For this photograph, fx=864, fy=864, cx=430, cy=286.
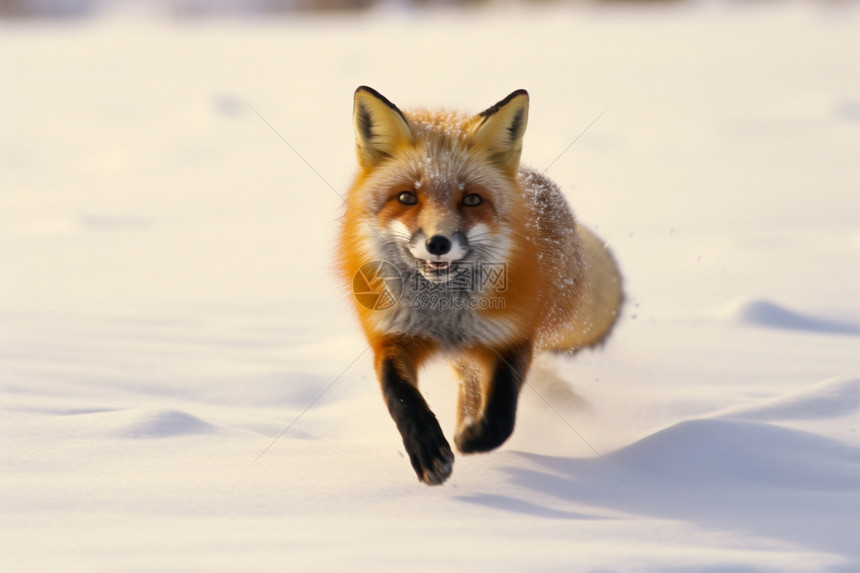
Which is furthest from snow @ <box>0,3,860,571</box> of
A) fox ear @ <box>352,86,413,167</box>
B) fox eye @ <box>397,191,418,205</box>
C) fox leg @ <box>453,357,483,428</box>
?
fox ear @ <box>352,86,413,167</box>

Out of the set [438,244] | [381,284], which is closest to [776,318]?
[381,284]

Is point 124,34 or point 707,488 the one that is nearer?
point 707,488

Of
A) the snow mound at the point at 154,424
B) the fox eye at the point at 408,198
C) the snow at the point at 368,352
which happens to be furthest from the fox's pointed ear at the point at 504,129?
the snow mound at the point at 154,424

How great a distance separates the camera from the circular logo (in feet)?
10.9

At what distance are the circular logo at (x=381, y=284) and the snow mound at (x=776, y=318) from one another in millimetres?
2920

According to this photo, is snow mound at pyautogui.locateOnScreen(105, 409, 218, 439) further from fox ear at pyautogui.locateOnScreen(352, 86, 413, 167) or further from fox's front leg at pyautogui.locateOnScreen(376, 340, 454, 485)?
fox ear at pyautogui.locateOnScreen(352, 86, 413, 167)

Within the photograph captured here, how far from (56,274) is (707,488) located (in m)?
5.35

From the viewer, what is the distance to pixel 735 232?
7785 mm

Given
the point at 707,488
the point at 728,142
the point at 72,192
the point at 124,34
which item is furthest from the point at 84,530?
the point at 124,34

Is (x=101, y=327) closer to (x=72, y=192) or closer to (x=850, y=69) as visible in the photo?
(x=72, y=192)

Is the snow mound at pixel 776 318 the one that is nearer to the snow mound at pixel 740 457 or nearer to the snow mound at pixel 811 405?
the snow mound at pixel 811 405

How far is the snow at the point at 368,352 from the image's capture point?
2.58 m

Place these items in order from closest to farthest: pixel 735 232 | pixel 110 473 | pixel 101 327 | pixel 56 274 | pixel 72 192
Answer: pixel 110 473
pixel 101 327
pixel 56 274
pixel 735 232
pixel 72 192

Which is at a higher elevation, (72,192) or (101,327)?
(101,327)
